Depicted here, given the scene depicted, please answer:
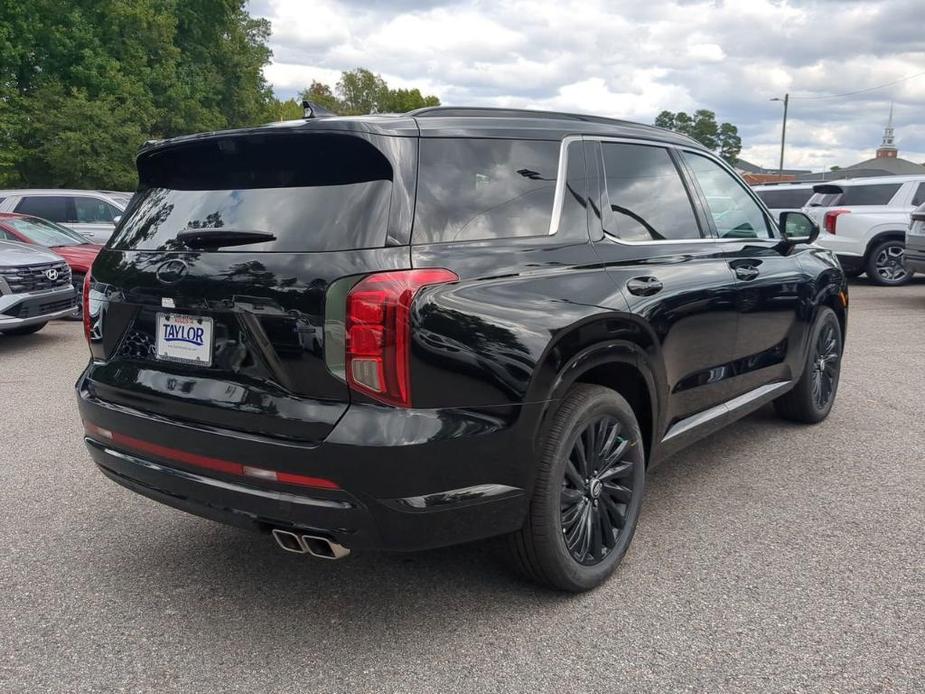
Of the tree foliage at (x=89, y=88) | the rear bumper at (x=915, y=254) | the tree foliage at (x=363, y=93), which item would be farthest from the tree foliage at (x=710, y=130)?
the rear bumper at (x=915, y=254)

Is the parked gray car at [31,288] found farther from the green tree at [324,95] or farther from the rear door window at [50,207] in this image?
the green tree at [324,95]

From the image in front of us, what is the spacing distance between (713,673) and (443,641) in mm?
894

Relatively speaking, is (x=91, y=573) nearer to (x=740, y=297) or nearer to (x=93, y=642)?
(x=93, y=642)

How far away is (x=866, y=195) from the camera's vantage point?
1420cm

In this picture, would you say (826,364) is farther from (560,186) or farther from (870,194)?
(870,194)

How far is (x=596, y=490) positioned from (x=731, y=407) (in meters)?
1.40

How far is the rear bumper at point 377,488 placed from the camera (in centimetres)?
247

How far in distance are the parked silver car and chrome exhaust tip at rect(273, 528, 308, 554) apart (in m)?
11.5

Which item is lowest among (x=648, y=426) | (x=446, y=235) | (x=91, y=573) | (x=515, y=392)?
(x=91, y=573)

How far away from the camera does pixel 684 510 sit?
156 inches

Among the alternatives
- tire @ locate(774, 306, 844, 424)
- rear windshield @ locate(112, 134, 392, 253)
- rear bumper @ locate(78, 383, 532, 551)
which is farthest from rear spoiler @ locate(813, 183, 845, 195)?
rear windshield @ locate(112, 134, 392, 253)

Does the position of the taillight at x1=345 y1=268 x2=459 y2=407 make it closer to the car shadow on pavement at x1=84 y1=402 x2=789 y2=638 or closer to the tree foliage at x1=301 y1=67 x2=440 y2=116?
the car shadow on pavement at x1=84 y1=402 x2=789 y2=638

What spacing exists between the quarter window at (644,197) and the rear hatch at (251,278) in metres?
1.15

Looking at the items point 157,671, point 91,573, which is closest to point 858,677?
point 157,671
